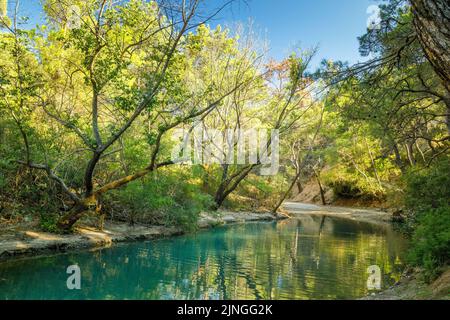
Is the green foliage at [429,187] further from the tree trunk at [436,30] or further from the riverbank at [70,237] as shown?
the riverbank at [70,237]

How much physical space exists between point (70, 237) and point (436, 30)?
944 centimetres

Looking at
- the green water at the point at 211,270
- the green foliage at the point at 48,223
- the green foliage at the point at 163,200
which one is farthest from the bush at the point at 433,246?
the green foliage at the point at 48,223

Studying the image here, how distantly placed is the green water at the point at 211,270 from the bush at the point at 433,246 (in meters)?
1.27

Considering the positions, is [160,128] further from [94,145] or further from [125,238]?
[125,238]

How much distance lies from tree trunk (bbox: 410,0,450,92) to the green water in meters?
4.38

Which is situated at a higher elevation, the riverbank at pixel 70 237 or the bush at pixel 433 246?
the bush at pixel 433 246

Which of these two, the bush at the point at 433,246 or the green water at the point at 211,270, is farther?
the green water at the point at 211,270

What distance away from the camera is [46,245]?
30.2 ft

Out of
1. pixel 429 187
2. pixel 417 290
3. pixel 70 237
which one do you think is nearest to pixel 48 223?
pixel 70 237

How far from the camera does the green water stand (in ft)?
22.0

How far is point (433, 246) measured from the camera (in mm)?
6090

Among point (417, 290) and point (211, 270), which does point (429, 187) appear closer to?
point (417, 290)

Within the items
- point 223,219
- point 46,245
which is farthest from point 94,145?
point 223,219

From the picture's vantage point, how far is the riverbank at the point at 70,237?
8677mm
